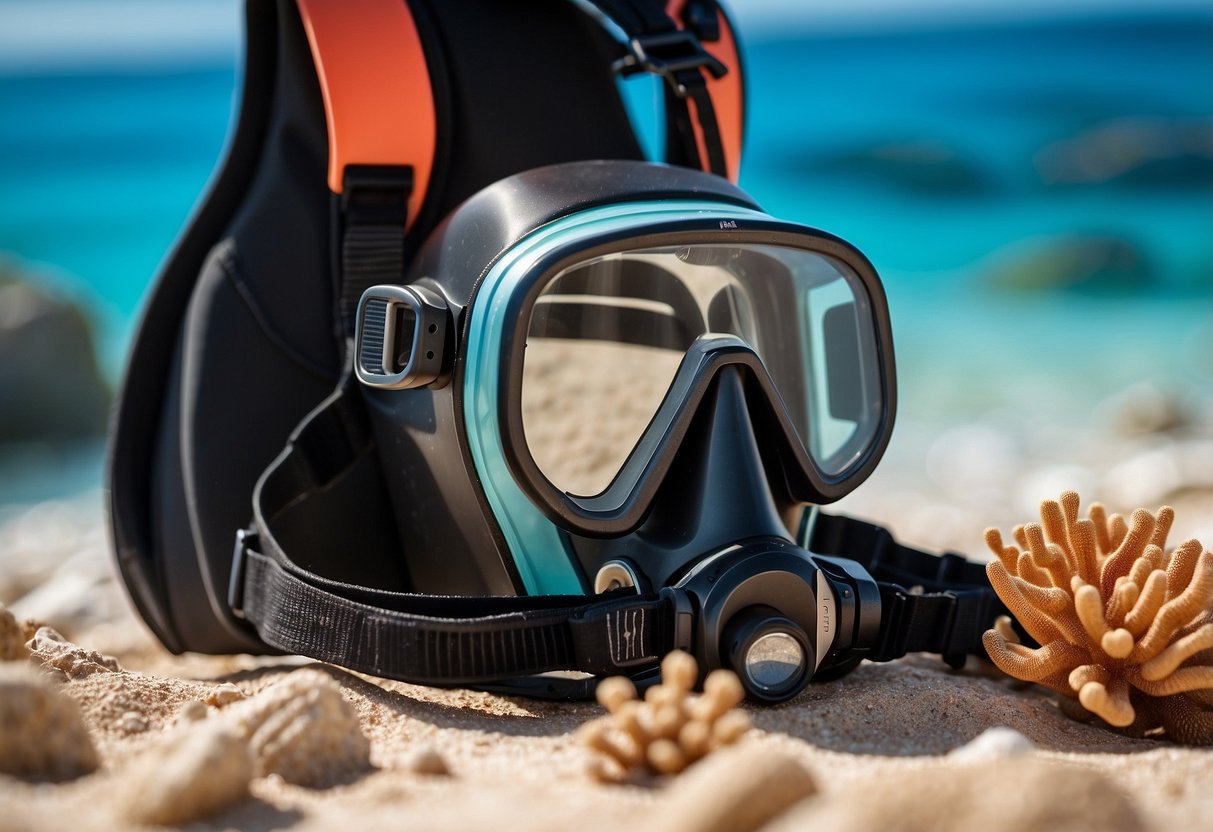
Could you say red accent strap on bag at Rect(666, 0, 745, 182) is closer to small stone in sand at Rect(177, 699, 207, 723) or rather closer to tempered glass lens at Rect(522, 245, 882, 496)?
tempered glass lens at Rect(522, 245, 882, 496)

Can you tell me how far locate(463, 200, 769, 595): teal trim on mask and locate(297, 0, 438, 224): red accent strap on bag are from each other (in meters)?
0.54

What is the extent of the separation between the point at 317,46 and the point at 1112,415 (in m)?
8.35

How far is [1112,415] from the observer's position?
9.42 m

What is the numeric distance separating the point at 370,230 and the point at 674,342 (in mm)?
686

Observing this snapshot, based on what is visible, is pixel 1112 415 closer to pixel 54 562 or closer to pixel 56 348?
pixel 54 562

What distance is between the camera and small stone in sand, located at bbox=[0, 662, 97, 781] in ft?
4.77

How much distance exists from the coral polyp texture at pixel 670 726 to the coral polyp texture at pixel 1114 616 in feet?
2.17

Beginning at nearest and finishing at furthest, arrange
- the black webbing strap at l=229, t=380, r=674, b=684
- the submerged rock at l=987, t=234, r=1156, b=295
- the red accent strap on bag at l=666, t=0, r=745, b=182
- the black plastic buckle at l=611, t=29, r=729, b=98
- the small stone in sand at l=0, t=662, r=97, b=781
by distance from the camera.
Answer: the small stone in sand at l=0, t=662, r=97, b=781 → the black webbing strap at l=229, t=380, r=674, b=684 → the black plastic buckle at l=611, t=29, r=729, b=98 → the red accent strap on bag at l=666, t=0, r=745, b=182 → the submerged rock at l=987, t=234, r=1156, b=295

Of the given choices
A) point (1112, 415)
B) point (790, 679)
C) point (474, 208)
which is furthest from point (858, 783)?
point (1112, 415)

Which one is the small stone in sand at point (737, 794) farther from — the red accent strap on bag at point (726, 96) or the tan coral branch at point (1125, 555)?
the red accent strap on bag at point (726, 96)

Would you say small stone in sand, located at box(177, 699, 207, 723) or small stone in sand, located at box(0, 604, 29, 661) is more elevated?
small stone in sand, located at box(0, 604, 29, 661)

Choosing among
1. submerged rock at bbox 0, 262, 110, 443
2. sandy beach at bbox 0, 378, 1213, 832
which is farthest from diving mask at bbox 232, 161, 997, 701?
submerged rock at bbox 0, 262, 110, 443

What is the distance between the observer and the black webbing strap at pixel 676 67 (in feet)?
9.30

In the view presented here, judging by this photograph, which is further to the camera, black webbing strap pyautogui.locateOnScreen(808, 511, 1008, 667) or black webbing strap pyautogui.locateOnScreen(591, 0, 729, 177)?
black webbing strap pyautogui.locateOnScreen(591, 0, 729, 177)
